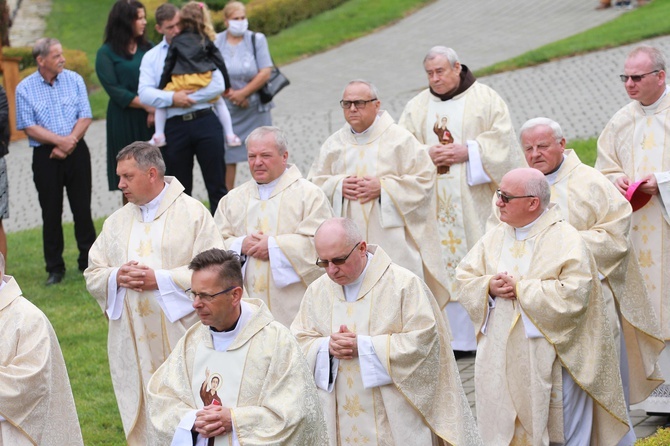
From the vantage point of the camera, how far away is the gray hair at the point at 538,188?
770cm

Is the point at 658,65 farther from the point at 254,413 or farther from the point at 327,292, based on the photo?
the point at 254,413

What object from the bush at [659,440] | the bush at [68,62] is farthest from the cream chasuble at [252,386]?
the bush at [68,62]

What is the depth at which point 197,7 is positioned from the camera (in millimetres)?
11508

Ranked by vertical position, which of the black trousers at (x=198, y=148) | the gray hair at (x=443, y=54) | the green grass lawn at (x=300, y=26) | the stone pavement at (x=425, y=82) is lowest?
the green grass lawn at (x=300, y=26)

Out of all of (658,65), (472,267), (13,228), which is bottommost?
(13,228)

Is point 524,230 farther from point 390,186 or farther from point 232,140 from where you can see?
point 232,140

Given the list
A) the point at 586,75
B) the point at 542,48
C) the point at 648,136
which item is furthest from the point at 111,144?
the point at 542,48

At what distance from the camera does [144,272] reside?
8.34 meters

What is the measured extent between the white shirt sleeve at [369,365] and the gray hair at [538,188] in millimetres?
1341

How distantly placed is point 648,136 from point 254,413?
14.8ft

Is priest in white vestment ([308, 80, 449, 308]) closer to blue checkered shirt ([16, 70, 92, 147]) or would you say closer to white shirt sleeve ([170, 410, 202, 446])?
blue checkered shirt ([16, 70, 92, 147])

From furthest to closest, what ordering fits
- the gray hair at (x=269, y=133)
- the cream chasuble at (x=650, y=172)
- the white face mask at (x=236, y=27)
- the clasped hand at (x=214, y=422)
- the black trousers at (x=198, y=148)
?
the white face mask at (x=236, y=27)
the black trousers at (x=198, y=148)
the cream chasuble at (x=650, y=172)
the gray hair at (x=269, y=133)
the clasped hand at (x=214, y=422)

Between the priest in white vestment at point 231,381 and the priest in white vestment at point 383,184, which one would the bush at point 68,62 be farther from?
the priest in white vestment at point 231,381

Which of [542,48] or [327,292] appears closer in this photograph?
[327,292]
